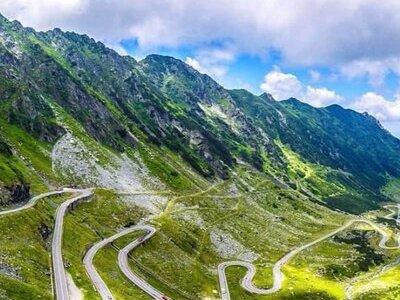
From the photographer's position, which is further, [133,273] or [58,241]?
[133,273]

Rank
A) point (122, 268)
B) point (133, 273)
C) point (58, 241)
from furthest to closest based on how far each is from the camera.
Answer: point (133, 273)
point (122, 268)
point (58, 241)

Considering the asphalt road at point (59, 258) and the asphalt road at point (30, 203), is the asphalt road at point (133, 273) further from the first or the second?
the asphalt road at point (30, 203)

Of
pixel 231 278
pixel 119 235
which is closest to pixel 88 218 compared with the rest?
pixel 119 235

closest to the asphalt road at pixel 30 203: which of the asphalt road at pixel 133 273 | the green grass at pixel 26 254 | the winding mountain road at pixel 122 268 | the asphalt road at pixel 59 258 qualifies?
the green grass at pixel 26 254

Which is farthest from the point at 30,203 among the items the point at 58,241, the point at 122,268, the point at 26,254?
the point at 26,254

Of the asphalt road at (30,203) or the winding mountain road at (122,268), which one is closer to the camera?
the winding mountain road at (122,268)

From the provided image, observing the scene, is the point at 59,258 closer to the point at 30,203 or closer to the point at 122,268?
the point at 122,268

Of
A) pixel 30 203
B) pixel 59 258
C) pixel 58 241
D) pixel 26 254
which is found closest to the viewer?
pixel 26 254

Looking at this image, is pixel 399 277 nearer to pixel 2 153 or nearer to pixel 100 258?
pixel 100 258

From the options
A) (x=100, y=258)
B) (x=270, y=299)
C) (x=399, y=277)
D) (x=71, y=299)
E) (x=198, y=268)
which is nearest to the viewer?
(x=71, y=299)
